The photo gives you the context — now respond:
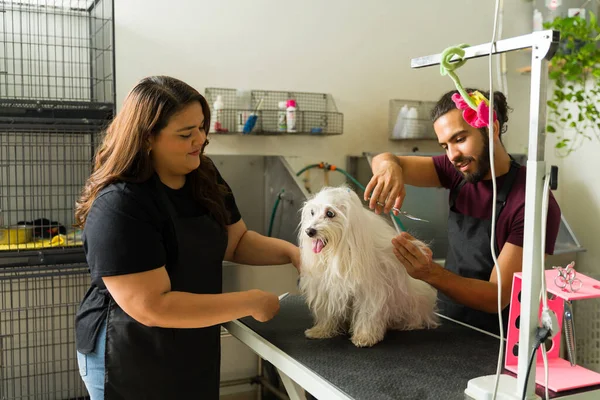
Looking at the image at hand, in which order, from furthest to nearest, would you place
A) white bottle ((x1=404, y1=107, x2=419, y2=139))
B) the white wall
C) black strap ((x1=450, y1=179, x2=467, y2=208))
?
white bottle ((x1=404, y1=107, x2=419, y2=139)) < the white wall < black strap ((x1=450, y1=179, x2=467, y2=208))

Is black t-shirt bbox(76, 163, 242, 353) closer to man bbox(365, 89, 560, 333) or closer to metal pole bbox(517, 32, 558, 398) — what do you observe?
man bbox(365, 89, 560, 333)

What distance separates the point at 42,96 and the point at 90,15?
50 centimetres

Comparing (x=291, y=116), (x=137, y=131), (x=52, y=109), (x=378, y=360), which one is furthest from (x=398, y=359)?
(x=291, y=116)

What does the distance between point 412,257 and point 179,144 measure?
0.72m

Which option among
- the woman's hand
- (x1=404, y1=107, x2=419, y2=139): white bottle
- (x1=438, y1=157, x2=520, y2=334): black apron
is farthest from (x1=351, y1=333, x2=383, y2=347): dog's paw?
(x1=404, y1=107, x2=419, y2=139): white bottle

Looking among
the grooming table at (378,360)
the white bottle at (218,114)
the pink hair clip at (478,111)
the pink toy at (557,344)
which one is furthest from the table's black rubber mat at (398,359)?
the white bottle at (218,114)

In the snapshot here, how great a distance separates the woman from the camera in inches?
57.9

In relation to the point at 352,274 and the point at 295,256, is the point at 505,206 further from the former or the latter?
the point at 295,256

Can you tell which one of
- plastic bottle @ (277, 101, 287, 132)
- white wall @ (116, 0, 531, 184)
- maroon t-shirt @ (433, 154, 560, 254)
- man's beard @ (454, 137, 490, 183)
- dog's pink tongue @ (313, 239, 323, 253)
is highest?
white wall @ (116, 0, 531, 184)

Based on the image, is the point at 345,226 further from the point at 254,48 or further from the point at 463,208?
the point at 254,48

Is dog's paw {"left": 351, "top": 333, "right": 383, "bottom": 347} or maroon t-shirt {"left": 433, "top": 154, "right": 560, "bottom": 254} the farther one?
maroon t-shirt {"left": 433, "top": 154, "right": 560, "bottom": 254}

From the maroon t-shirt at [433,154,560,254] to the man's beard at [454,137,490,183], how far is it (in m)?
0.05

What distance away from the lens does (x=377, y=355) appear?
1.58m

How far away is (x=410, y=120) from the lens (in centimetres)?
383
